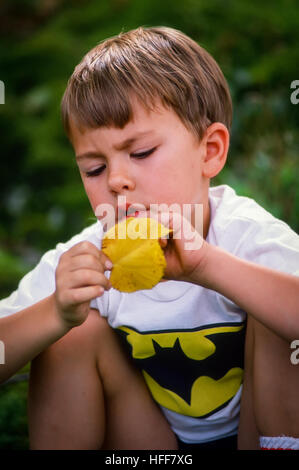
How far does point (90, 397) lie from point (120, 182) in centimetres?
63

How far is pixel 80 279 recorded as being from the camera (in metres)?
1.39

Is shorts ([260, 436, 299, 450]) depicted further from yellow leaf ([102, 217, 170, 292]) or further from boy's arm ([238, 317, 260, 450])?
yellow leaf ([102, 217, 170, 292])

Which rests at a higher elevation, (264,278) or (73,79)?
(73,79)

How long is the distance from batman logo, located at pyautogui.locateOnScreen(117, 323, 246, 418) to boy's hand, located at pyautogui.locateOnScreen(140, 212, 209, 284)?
0.88 feet

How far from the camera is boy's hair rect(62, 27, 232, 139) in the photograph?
5.36 ft

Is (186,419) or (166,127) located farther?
(186,419)

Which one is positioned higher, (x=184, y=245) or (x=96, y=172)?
(x=96, y=172)

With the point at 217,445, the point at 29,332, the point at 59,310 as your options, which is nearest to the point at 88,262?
the point at 59,310

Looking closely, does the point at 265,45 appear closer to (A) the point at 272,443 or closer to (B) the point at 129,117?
(B) the point at 129,117

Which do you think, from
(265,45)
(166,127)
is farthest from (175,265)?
(265,45)

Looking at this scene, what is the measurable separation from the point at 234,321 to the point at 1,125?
347cm

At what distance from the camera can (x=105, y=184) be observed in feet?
5.35

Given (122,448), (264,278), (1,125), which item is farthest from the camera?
(1,125)

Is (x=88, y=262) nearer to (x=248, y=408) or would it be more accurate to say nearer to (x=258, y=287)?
(x=258, y=287)
